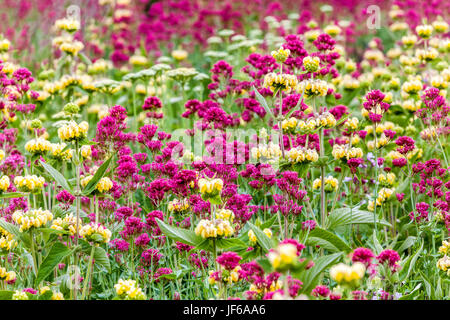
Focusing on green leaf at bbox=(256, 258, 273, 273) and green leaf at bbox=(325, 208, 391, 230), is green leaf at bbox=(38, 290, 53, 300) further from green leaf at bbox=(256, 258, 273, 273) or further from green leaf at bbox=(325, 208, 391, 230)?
green leaf at bbox=(325, 208, 391, 230)

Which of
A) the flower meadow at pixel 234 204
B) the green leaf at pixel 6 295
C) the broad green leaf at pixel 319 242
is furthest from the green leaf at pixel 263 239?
the green leaf at pixel 6 295

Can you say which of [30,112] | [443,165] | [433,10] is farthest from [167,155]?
[433,10]

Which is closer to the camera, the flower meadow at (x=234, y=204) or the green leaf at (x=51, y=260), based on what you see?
the flower meadow at (x=234, y=204)

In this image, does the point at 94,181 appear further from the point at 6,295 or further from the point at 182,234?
the point at 6,295

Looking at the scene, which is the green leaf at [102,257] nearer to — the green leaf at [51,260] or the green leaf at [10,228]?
the green leaf at [51,260]

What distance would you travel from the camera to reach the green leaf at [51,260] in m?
2.38

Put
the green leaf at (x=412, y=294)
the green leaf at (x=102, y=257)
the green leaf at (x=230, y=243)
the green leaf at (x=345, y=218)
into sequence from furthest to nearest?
1. the green leaf at (x=345, y=218)
2. the green leaf at (x=102, y=257)
3. the green leaf at (x=412, y=294)
4. the green leaf at (x=230, y=243)

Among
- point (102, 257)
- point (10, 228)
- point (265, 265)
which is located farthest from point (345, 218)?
point (10, 228)

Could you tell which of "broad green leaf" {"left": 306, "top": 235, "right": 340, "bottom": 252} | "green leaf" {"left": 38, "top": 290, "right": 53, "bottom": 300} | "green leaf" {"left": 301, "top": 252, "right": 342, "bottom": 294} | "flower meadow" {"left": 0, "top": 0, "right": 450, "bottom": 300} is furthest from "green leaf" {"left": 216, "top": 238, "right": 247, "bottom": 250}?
"green leaf" {"left": 38, "top": 290, "right": 53, "bottom": 300}

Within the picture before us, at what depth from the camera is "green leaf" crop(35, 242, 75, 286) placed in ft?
7.82

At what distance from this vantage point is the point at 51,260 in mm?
2391

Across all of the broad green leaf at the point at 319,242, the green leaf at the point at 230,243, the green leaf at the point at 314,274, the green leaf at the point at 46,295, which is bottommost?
the green leaf at the point at 46,295

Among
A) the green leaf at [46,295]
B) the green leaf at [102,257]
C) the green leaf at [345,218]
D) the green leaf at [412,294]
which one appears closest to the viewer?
the green leaf at [46,295]
